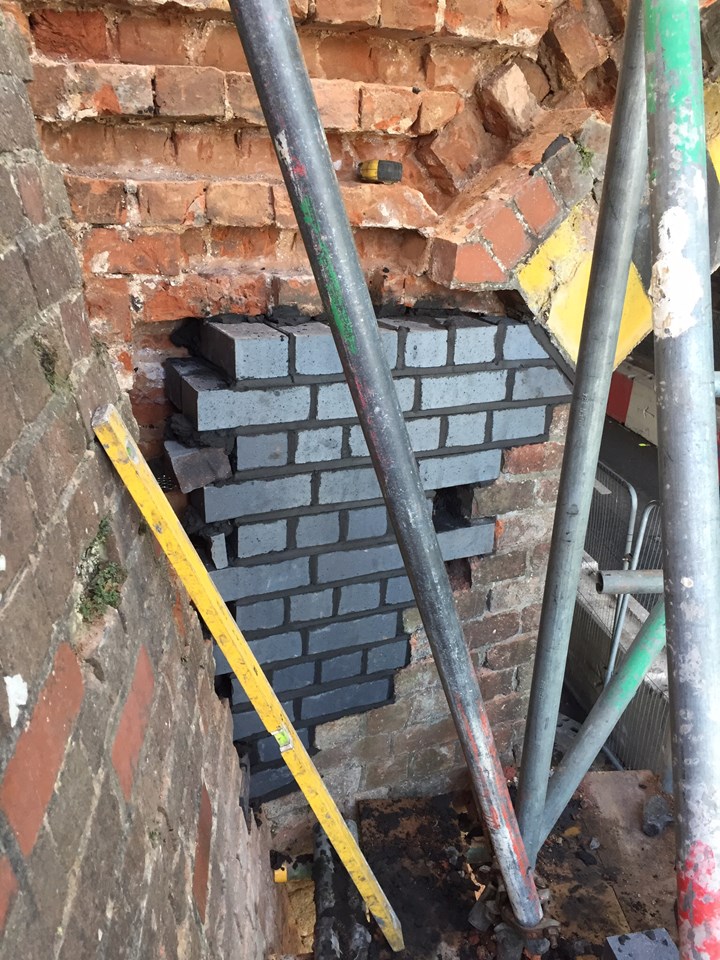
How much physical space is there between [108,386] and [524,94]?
1575 mm

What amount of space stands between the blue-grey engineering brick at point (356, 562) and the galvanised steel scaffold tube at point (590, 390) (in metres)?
0.67

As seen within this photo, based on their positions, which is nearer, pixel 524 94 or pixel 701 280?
pixel 701 280

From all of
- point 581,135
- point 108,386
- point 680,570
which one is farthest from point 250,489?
point 581,135

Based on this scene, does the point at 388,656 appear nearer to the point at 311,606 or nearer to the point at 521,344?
the point at 311,606

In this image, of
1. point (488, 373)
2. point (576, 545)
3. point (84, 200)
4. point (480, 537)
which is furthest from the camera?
point (480, 537)

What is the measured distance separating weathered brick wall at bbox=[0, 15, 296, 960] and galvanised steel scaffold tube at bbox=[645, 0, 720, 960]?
0.82m

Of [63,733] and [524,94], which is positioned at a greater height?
[524,94]

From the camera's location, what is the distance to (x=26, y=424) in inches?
37.4

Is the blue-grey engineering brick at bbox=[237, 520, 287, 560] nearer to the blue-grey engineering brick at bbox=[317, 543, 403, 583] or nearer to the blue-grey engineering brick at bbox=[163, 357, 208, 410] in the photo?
the blue-grey engineering brick at bbox=[317, 543, 403, 583]

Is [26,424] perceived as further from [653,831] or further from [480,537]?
[653,831]

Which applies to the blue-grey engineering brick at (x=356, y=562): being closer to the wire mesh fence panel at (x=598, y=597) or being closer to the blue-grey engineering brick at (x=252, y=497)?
the blue-grey engineering brick at (x=252, y=497)

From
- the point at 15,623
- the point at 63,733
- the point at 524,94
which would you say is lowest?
the point at 63,733

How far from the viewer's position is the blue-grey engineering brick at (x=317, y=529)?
207 cm

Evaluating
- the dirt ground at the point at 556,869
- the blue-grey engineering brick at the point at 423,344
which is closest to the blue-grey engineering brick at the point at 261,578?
the blue-grey engineering brick at the point at 423,344
